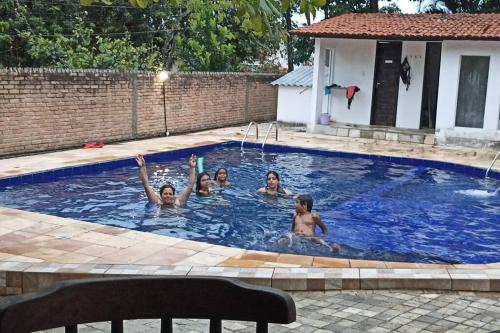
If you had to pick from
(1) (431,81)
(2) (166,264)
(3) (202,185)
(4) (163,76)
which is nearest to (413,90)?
(1) (431,81)

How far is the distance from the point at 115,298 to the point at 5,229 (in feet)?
19.9

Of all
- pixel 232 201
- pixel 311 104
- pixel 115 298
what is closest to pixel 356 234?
pixel 232 201

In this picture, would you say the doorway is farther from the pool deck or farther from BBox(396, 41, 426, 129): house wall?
the pool deck

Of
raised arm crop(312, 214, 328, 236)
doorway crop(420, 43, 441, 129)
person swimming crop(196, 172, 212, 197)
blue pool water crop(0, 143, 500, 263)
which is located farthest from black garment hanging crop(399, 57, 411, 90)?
raised arm crop(312, 214, 328, 236)

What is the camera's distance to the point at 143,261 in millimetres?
6375

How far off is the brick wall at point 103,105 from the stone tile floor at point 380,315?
9.75 meters

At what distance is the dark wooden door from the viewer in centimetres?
2011

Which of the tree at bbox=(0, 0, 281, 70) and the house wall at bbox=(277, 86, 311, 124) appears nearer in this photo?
the tree at bbox=(0, 0, 281, 70)

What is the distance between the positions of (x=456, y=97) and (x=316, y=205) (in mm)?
8320

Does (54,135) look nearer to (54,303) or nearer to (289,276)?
(289,276)

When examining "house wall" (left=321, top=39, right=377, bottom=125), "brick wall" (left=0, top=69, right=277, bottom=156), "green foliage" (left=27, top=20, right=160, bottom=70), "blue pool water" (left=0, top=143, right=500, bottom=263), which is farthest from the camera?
"house wall" (left=321, top=39, right=377, bottom=125)

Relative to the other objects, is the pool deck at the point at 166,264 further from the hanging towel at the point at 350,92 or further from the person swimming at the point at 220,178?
the hanging towel at the point at 350,92

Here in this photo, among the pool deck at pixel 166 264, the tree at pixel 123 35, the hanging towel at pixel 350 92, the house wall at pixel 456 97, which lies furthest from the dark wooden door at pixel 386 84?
the pool deck at pixel 166 264

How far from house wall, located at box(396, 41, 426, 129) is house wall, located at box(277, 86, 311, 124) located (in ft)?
10.7
